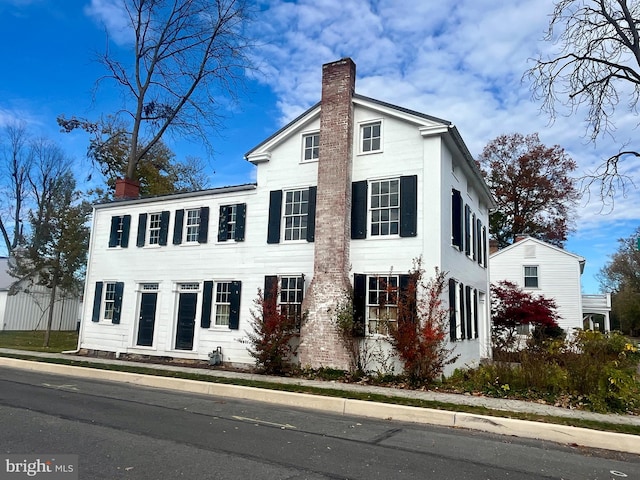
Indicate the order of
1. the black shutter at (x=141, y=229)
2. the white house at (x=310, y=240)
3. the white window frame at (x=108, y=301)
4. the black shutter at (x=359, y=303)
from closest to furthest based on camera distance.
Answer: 1. the black shutter at (x=359, y=303)
2. the white house at (x=310, y=240)
3. the black shutter at (x=141, y=229)
4. the white window frame at (x=108, y=301)

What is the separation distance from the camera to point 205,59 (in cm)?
2522

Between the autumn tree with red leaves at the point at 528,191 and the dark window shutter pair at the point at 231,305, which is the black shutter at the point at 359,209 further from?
the autumn tree with red leaves at the point at 528,191

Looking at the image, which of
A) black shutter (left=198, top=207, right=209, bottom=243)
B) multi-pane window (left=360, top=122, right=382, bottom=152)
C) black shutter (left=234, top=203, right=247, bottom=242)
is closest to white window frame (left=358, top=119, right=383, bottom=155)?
multi-pane window (left=360, top=122, right=382, bottom=152)

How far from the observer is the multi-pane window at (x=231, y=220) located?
642 inches

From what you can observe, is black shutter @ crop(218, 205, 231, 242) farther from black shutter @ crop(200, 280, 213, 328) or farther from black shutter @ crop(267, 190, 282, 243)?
black shutter @ crop(267, 190, 282, 243)

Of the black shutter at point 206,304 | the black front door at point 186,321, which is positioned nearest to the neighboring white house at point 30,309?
the black front door at point 186,321

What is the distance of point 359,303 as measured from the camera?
13.3 metres

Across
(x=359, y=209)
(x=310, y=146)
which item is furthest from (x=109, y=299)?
(x=359, y=209)

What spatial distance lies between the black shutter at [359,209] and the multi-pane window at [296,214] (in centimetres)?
163

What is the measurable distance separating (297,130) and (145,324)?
9144 millimetres

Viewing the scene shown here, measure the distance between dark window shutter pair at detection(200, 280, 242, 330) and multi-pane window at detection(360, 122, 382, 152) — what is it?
242 inches

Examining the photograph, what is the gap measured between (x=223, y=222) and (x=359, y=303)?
238 inches

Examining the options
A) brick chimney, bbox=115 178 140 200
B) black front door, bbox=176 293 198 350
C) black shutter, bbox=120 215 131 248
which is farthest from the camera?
brick chimney, bbox=115 178 140 200

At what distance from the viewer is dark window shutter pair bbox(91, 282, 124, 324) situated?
18047mm
